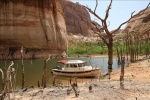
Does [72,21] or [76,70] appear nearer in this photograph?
[76,70]

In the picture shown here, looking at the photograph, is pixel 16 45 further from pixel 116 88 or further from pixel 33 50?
pixel 116 88

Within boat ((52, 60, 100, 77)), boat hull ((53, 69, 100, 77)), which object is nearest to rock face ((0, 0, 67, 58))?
boat ((52, 60, 100, 77))

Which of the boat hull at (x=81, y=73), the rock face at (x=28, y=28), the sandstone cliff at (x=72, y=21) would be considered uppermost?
the sandstone cliff at (x=72, y=21)

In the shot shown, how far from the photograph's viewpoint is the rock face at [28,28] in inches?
2062

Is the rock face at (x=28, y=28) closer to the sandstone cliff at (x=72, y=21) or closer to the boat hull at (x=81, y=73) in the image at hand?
the boat hull at (x=81, y=73)

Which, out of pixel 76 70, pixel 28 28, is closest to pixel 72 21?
pixel 28 28

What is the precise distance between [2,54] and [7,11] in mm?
9548

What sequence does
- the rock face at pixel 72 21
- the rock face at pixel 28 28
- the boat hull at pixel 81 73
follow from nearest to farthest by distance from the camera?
the boat hull at pixel 81 73, the rock face at pixel 28 28, the rock face at pixel 72 21

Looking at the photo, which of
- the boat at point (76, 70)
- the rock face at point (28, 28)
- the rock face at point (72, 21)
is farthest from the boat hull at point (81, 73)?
the rock face at point (72, 21)

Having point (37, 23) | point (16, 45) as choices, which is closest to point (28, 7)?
point (37, 23)

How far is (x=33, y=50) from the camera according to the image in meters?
54.3

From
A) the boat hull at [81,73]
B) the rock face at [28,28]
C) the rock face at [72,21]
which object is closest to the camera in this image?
the boat hull at [81,73]

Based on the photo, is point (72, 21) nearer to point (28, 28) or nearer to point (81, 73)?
point (28, 28)

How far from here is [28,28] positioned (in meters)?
54.7
